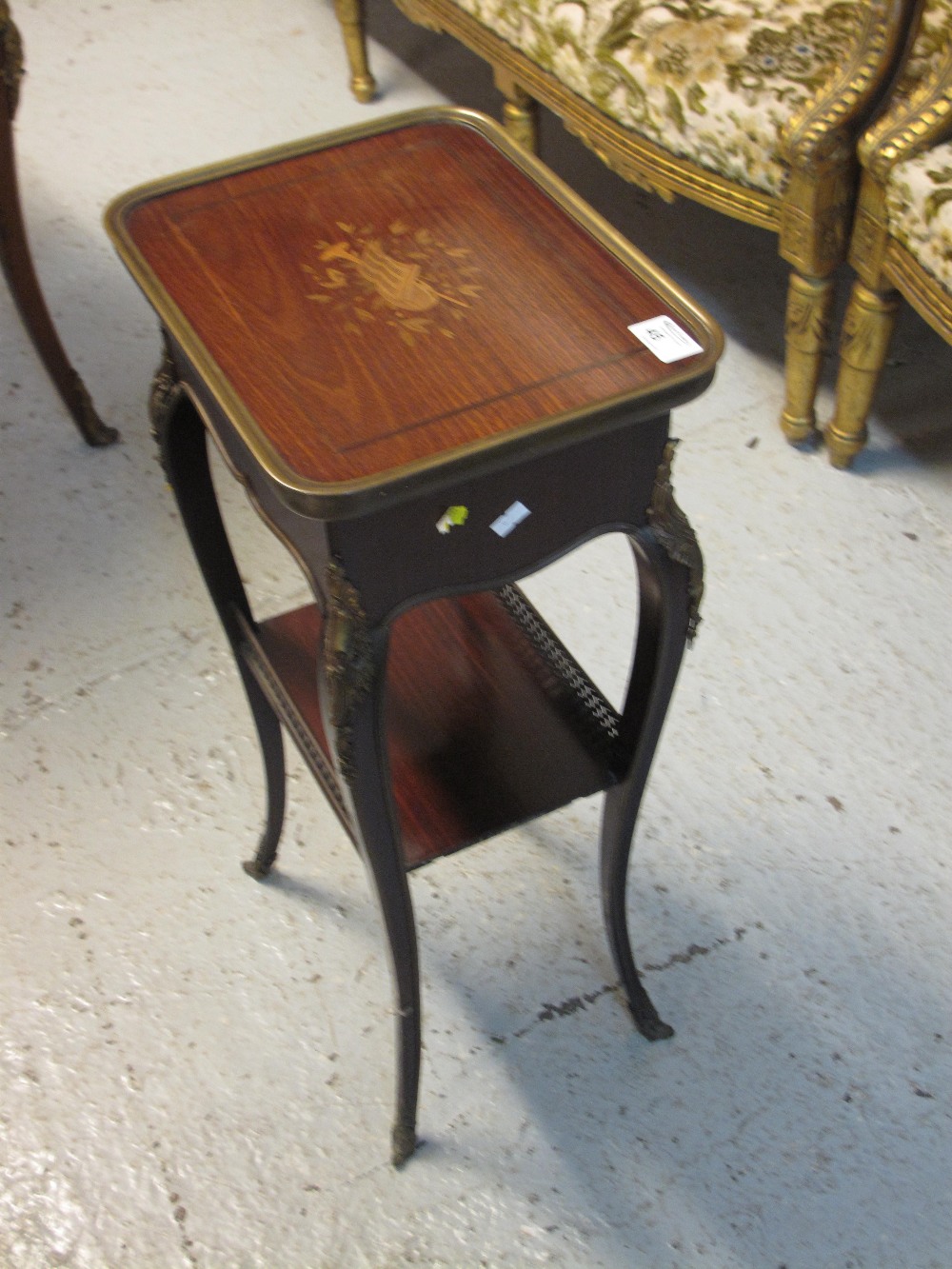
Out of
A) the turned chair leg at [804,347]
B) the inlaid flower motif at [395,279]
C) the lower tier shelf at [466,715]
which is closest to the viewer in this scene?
the inlaid flower motif at [395,279]

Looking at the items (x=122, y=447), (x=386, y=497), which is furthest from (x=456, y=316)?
(x=122, y=447)

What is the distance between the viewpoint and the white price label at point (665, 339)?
1.00m

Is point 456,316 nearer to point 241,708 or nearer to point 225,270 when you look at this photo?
point 225,270

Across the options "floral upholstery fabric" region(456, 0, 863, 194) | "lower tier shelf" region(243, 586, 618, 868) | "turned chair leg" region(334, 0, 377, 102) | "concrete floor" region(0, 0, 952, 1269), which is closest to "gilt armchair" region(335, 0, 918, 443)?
"floral upholstery fabric" region(456, 0, 863, 194)

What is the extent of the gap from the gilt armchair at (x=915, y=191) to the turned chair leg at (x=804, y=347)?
9 cm

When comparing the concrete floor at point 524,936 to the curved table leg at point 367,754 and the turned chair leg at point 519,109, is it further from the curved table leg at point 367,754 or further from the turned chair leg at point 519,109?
the turned chair leg at point 519,109

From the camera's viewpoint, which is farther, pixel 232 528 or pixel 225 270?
pixel 232 528

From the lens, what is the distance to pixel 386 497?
2.97ft

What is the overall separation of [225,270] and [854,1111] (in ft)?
3.64

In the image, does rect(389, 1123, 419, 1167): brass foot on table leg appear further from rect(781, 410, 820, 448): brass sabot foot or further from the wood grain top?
rect(781, 410, 820, 448): brass sabot foot

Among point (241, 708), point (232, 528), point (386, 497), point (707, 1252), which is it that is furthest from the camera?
point (232, 528)

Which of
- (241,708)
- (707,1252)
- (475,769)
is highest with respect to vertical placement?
(475,769)

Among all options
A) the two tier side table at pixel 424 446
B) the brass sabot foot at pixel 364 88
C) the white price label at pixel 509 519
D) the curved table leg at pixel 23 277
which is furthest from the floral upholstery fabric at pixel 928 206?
the brass sabot foot at pixel 364 88

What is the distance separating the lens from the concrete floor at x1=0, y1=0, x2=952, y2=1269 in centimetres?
138
